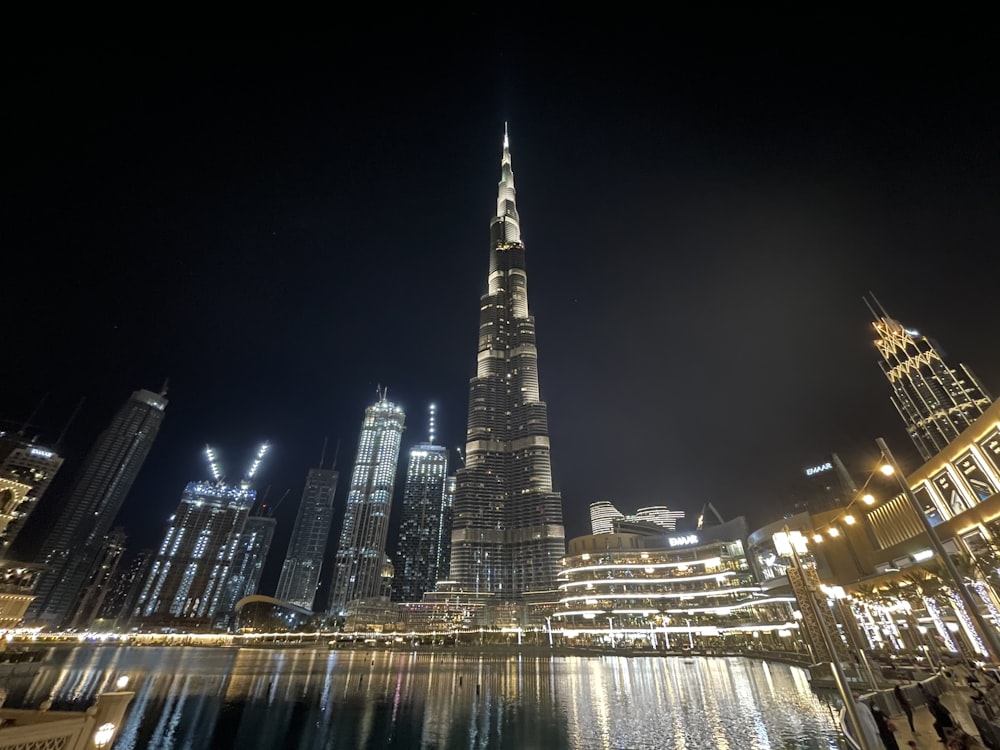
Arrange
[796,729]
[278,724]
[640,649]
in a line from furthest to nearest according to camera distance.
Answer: [640,649]
[278,724]
[796,729]

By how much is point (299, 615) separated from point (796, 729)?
21796 cm

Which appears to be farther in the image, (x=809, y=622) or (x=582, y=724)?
(x=809, y=622)

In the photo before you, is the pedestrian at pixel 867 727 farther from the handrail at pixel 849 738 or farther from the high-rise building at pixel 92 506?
the high-rise building at pixel 92 506

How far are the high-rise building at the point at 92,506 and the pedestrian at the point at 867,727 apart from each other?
229 metres

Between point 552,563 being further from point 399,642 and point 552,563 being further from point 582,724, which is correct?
point 582,724

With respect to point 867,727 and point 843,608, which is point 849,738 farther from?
point 843,608

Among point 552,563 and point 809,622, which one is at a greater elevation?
point 552,563

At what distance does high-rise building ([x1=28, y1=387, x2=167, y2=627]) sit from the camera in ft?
531

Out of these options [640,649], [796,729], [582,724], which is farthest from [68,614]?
[796,729]

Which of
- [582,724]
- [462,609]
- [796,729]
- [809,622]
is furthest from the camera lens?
[462,609]

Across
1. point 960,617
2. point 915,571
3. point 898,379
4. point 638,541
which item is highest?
point 898,379

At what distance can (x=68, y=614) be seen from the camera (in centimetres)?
16912

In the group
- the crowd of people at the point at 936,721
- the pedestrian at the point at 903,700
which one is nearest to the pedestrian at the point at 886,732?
the crowd of people at the point at 936,721

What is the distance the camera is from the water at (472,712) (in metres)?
23.0
